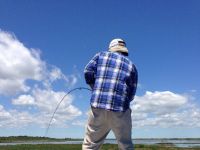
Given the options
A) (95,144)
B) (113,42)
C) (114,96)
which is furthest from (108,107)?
(113,42)

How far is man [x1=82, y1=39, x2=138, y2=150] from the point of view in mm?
6590

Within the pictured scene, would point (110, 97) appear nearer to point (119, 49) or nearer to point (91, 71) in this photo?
point (91, 71)

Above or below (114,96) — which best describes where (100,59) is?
above

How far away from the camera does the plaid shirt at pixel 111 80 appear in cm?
663

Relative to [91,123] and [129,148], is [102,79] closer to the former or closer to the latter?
[91,123]

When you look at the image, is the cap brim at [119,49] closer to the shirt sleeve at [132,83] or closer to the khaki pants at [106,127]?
the shirt sleeve at [132,83]

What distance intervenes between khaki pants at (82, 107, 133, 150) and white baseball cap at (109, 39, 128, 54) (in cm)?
108

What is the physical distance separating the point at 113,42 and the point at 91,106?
121 centimetres

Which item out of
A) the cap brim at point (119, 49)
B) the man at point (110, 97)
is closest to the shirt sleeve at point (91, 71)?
the man at point (110, 97)

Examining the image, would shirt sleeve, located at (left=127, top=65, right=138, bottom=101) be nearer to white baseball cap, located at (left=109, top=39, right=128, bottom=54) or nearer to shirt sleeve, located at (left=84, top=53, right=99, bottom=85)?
white baseball cap, located at (left=109, top=39, right=128, bottom=54)

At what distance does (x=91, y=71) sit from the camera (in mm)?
7027

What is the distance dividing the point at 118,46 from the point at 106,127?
1.40 meters

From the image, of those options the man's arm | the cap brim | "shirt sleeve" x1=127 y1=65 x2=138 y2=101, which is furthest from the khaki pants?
the cap brim

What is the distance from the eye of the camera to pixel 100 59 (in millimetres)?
7016
